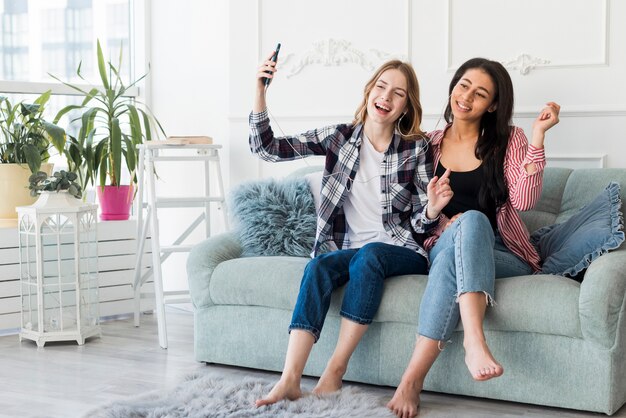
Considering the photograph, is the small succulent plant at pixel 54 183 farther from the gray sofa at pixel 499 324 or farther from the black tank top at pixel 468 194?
the black tank top at pixel 468 194

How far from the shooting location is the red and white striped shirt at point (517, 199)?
8.98 ft

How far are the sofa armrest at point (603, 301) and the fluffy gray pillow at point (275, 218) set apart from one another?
3.48 ft

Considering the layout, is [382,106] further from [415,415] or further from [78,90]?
[78,90]

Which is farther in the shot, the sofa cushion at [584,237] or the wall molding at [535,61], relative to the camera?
the wall molding at [535,61]

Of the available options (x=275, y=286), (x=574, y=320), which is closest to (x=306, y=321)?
(x=275, y=286)

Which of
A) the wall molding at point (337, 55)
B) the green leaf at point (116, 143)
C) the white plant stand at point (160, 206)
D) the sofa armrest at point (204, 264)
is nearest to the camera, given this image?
the sofa armrest at point (204, 264)

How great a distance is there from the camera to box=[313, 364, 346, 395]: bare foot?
2598 millimetres

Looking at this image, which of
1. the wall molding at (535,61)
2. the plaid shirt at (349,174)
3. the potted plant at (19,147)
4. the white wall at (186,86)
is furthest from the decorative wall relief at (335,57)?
the potted plant at (19,147)

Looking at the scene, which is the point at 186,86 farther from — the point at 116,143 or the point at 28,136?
the point at 28,136

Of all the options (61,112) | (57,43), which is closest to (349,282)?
(61,112)

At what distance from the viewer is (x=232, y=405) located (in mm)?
2477

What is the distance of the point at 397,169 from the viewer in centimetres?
290

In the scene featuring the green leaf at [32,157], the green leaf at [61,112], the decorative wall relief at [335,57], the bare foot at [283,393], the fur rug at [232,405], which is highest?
the decorative wall relief at [335,57]

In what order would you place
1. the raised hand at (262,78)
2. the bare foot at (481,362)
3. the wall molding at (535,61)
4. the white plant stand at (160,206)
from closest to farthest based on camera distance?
the bare foot at (481,362) < the raised hand at (262,78) < the wall molding at (535,61) < the white plant stand at (160,206)
